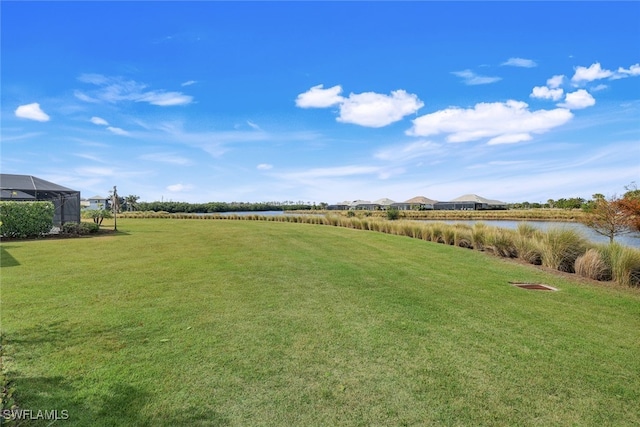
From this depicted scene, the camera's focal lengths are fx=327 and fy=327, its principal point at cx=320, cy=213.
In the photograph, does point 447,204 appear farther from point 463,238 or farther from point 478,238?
point 478,238

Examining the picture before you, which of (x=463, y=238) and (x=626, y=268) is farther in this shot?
(x=463, y=238)

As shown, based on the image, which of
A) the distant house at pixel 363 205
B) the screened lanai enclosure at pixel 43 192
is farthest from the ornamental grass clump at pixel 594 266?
the distant house at pixel 363 205

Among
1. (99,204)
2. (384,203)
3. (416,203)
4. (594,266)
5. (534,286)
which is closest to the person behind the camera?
(534,286)

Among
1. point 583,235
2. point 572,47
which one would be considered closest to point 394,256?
point 583,235

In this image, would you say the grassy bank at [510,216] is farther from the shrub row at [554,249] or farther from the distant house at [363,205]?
the distant house at [363,205]

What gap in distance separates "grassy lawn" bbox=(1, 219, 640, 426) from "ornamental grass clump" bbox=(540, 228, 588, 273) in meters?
1.73

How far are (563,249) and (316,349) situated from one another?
26.1 feet

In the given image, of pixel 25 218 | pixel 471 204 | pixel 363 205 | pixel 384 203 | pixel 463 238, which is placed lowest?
pixel 463 238

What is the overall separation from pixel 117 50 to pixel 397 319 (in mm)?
12990

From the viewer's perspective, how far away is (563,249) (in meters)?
8.31

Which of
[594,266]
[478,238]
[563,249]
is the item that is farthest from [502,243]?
[594,266]

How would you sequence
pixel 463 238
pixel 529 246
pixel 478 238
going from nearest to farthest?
pixel 529 246 → pixel 478 238 → pixel 463 238

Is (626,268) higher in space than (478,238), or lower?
lower

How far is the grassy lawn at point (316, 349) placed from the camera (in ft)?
7.93
